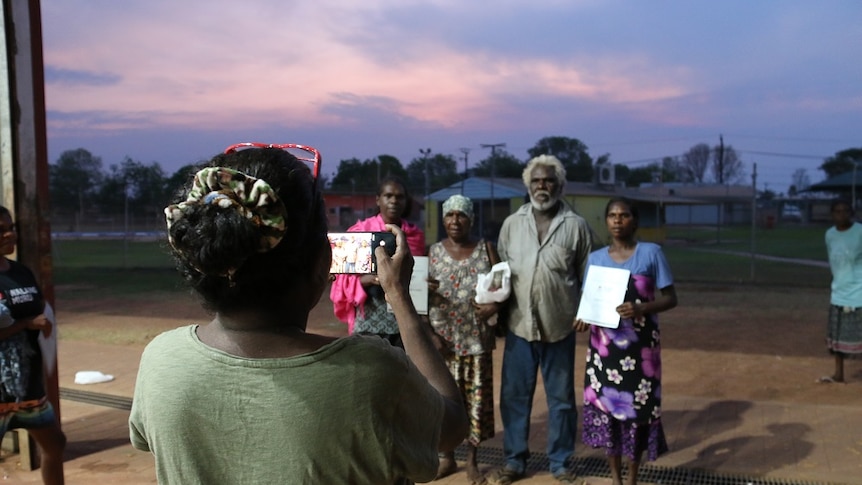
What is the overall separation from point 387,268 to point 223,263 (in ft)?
1.42

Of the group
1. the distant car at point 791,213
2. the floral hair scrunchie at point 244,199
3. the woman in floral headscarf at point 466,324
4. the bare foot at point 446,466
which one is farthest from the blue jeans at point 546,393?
the distant car at point 791,213

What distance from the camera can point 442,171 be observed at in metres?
35.4

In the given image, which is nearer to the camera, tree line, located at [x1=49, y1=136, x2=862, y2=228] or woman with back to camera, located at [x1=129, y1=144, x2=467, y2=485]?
woman with back to camera, located at [x1=129, y1=144, x2=467, y2=485]

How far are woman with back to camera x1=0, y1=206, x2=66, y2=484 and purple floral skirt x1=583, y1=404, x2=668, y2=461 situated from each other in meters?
3.13

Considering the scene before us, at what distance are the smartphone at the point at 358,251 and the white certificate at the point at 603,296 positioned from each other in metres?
2.51

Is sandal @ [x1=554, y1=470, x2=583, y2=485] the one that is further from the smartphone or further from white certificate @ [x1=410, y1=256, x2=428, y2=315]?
the smartphone

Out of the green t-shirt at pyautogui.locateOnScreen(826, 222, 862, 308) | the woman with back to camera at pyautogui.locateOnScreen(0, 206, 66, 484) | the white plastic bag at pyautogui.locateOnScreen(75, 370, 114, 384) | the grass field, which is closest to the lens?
the woman with back to camera at pyautogui.locateOnScreen(0, 206, 66, 484)

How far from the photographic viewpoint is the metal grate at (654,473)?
4.26 meters

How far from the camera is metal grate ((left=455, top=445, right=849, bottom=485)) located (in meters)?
4.26

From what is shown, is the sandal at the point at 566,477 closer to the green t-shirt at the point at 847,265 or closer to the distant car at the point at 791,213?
the green t-shirt at the point at 847,265

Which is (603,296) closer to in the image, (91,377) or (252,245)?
(252,245)

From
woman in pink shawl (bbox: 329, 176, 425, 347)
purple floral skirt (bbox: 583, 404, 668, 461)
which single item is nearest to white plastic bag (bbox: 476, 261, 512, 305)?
woman in pink shawl (bbox: 329, 176, 425, 347)

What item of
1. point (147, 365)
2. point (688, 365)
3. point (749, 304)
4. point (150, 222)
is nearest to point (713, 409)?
point (688, 365)

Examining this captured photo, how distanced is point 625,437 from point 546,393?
544 millimetres
